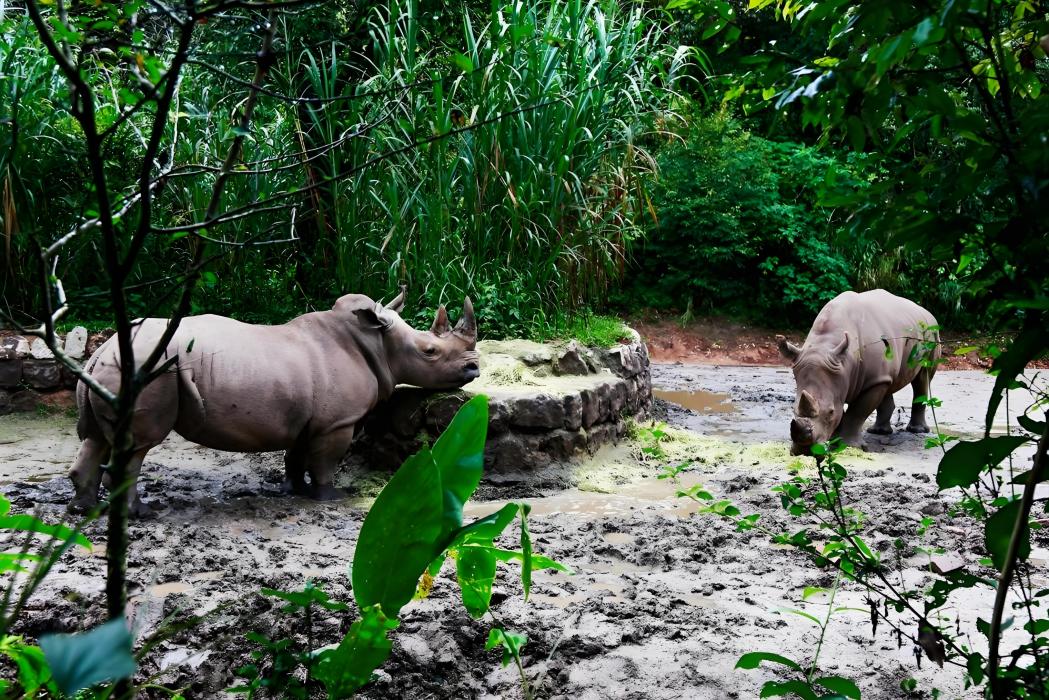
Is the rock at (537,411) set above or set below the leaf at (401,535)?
below

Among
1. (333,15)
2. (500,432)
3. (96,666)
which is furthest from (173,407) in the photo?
(333,15)

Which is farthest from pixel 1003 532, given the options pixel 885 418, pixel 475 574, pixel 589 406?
pixel 885 418

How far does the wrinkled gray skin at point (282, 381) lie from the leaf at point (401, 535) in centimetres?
295

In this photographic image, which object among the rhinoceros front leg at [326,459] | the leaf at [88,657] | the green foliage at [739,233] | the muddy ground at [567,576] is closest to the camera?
the leaf at [88,657]

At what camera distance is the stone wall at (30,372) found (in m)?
7.12

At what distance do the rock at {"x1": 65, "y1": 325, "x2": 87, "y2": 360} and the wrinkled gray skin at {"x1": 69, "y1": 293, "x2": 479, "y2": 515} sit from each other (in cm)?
249

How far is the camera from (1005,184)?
1.48m

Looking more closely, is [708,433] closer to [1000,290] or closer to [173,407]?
[173,407]

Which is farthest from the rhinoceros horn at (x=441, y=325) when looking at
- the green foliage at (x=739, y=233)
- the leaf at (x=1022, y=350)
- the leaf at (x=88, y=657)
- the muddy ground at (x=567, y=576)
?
the green foliage at (x=739, y=233)

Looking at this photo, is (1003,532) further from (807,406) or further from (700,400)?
(700,400)

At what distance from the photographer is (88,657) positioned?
934 millimetres

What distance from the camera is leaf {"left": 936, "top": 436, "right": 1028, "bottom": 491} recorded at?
60.0 inches

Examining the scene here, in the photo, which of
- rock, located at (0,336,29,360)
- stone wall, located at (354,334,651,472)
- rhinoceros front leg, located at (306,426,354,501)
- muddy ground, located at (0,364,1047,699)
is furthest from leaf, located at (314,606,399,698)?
rock, located at (0,336,29,360)

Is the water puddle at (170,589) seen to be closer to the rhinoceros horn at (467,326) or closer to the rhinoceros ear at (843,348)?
the rhinoceros horn at (467,326)
